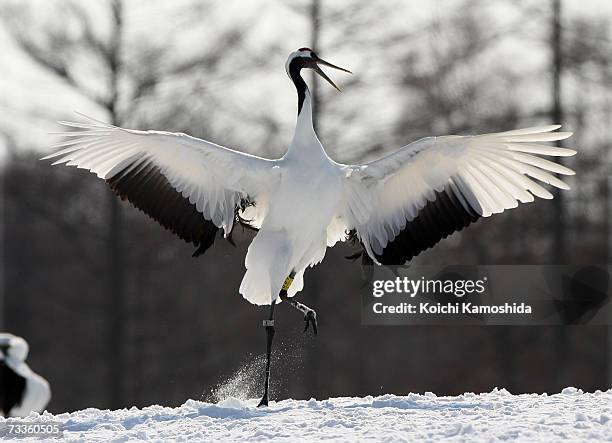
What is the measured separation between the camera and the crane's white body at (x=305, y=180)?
818 cm

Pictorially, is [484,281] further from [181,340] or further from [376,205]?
[181,340]

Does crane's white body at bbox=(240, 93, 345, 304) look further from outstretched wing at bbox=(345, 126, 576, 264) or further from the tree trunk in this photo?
the tree trunk

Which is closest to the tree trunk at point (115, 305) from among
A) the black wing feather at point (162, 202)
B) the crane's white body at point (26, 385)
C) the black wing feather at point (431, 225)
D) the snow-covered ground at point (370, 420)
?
the crane's white body at point (26, 385)

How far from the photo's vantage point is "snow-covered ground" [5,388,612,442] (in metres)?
6.34

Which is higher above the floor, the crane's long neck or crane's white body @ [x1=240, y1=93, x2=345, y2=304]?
the crane's long neck

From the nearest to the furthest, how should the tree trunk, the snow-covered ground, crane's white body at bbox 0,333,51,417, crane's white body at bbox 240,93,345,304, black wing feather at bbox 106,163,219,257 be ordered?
the snow-covered ground
crane's white body at bbox 240,93,345,304
black wing feather at bbox 106,163,219,257
crane's white body at bbox 0,333,51,417
the tree trunk

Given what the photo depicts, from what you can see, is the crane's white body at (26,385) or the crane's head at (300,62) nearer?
the crane's head at (300,62)

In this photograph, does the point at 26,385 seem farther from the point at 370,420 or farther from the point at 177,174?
the point at 370,420

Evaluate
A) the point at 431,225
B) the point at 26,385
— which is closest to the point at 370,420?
the point at 431,225

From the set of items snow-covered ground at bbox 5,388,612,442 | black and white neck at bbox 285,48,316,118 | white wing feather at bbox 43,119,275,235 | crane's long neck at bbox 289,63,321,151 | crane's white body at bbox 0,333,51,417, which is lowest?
snow-covered ground at bbox 5,388,612,442

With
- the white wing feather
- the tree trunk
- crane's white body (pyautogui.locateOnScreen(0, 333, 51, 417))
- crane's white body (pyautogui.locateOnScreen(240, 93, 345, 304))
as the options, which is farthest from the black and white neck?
the tree trunk

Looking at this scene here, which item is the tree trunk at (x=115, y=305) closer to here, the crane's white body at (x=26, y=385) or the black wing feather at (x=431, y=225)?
the crane's white body at (x=26, y=385)

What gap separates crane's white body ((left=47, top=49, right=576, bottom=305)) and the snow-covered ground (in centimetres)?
119

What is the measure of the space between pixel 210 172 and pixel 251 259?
0.71m
